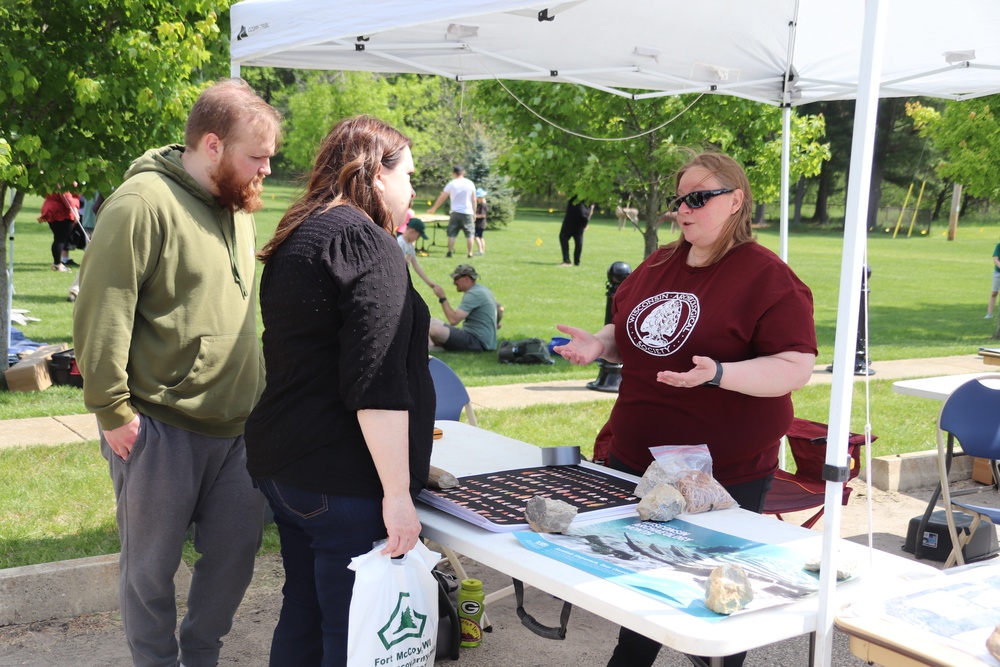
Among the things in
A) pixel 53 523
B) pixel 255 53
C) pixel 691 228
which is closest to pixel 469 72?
pixel 255 53

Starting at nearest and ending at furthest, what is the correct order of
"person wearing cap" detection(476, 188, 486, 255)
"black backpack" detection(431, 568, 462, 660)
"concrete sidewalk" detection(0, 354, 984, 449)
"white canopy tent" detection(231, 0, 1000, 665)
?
"black backpack" detection(431, 568, 462, 660), "white canopy tent" detection(231, 0, 1000, 665), "concrete sidewalk" detection(0, 354, 984, 449), "person wearing cap" detection(476, 188, 486, 255)

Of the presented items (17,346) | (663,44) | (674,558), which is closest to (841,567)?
(674,558)

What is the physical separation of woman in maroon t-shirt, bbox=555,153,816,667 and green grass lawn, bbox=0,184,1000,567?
98.2 inches

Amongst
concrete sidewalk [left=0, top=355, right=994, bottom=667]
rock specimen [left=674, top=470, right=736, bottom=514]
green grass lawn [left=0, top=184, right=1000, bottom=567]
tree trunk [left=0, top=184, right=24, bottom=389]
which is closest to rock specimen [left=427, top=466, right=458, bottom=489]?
rock specimen [left=674, top=470, right=736, bottom=514]

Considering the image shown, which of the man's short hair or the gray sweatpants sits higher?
the man's short hair

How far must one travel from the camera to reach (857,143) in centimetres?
199

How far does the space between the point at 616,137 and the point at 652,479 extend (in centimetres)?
771

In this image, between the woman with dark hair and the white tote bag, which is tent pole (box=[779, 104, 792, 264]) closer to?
the woman with dark hair

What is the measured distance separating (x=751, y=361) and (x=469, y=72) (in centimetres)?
318

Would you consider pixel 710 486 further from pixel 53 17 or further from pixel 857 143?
pixel 53 17

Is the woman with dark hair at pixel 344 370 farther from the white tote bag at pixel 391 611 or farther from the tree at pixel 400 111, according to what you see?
the tree at pixel 400 111

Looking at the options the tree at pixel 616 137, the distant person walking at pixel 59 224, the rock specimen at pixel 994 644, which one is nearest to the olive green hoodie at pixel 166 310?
the rock specimen at pixel 994 644

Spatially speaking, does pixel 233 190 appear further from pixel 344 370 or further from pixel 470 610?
pixel 470 610

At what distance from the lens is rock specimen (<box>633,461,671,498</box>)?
262cm
